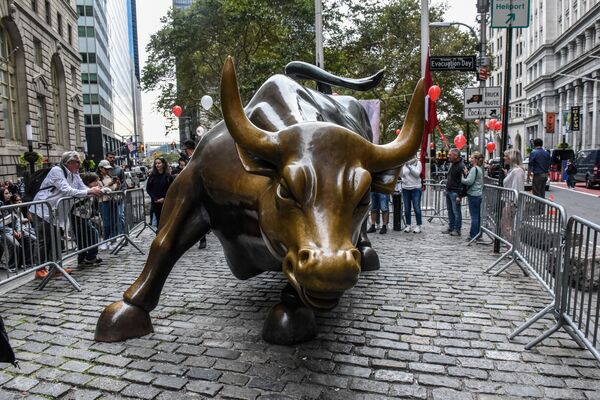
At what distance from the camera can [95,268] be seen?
272 inches

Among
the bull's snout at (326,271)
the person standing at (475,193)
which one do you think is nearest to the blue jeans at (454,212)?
the person standing at (475,193)

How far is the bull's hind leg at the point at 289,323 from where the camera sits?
3.71 metres

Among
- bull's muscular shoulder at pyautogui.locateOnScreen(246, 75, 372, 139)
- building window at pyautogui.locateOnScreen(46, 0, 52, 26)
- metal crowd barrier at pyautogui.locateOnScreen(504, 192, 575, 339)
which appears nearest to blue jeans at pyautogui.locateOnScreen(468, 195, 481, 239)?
metal crowd barrier at pyautogui.locateOnScreen(504, 192, 575, 339)

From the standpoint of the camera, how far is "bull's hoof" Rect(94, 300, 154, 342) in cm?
384

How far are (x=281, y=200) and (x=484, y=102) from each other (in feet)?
29.2

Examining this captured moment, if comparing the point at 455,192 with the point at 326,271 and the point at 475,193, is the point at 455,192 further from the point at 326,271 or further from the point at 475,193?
the point at 326,271

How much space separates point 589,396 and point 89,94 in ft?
207

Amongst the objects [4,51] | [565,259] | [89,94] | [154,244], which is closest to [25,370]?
[154,244]

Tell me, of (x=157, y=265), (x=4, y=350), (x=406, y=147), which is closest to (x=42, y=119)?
(x=157, y=265)

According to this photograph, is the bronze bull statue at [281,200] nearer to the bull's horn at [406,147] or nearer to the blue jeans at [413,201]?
the bull's horn at [406,147]

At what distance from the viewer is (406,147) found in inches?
118

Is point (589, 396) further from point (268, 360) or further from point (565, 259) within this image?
point (268, 360)

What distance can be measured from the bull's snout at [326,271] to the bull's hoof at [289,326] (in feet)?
4.11

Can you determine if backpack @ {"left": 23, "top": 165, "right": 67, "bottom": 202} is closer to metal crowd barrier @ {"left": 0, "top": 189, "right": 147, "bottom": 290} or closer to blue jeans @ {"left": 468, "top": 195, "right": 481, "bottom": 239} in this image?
metal crowd barrier @ {"left": 0, "top": 189, "right": 147, "bottom": 290}
